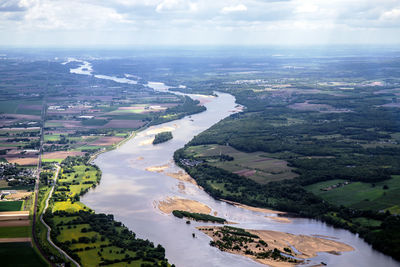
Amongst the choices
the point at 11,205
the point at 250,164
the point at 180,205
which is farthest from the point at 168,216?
the point at 250,164

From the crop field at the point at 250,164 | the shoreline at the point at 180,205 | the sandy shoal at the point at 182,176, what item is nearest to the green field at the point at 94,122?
the crop field at the point at 250,164

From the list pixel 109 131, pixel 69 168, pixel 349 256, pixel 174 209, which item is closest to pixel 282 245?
pixel 349 256

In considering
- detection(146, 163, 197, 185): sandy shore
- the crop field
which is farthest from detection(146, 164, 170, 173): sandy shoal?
the crop field

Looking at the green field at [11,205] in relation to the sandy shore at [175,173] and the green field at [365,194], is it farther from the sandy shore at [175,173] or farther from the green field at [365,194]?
the green field at [365,194]

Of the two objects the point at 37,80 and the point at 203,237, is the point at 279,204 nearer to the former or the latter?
the point at 203,237

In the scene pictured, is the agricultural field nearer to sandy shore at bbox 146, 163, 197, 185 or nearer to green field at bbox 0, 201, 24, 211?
green field at bbox 0, 201, 24, 211
